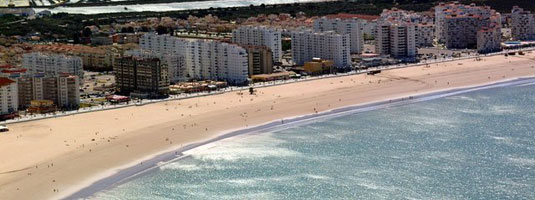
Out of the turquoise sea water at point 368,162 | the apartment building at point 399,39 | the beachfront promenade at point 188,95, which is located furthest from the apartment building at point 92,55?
the turquoise sea water at point 368,162

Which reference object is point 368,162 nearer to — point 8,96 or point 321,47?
point 8,96

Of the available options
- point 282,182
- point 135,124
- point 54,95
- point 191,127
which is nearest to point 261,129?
point 191,127

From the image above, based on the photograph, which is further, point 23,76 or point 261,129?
point 23,76

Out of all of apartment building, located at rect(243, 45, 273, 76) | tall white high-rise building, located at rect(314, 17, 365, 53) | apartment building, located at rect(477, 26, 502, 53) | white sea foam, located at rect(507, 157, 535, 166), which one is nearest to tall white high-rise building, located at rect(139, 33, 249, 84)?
apartment building, located at rect(243, 45, 273, 76)

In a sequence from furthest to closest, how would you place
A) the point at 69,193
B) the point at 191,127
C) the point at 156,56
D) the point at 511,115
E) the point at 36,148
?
the point at 156,56 → the point at 511,115 → the point at 191,127 → the point at 36,148 → the point at 69,193

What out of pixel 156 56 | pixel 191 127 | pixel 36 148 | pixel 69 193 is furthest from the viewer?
pixel 156 56

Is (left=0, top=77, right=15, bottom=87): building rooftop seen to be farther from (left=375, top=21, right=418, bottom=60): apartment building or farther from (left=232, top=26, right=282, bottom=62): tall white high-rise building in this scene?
(left=375, top=21, right=418, bottom=60): apartment building

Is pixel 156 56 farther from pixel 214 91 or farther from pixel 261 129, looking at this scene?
pixel 261 129
